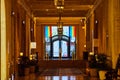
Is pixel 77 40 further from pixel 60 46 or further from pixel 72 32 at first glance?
pixel 60 46

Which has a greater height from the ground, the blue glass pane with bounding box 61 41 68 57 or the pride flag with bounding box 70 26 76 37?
the pride flag with bounding box 70 26 76 37

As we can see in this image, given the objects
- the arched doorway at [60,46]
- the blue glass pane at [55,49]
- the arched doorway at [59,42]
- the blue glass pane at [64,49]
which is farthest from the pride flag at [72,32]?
the blue glass pane at [55,49]

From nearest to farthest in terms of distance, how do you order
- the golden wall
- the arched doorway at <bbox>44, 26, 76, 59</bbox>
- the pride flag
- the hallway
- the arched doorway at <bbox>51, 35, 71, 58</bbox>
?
1. the hallway
2. the golden wall
3. the pride flag
4. the arched doorway at <bbox>44, 26, 76, 59</bbox>
5. the arched doorway at <bbox>51, 35, 71, 58</bbox>

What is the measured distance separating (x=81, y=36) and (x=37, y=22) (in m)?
4.61

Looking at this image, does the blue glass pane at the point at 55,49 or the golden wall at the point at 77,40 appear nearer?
the golden wall at the point at 77,40

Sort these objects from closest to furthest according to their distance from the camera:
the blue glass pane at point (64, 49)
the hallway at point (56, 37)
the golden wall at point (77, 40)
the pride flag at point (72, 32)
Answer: the hallway at point (56, 37) → the golden wall at point (77, 40) → the pride flag at point (72, 32) → the blue glass pane at point (64, 49)

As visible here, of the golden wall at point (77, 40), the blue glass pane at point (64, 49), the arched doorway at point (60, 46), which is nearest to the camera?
the golden wall at point (77, 40)

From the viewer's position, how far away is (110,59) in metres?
15.2

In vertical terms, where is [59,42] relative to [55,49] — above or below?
above

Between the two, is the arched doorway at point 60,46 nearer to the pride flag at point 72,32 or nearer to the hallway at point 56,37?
the hallway at point 56,37

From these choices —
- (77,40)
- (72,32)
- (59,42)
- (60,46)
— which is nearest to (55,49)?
(60,46)

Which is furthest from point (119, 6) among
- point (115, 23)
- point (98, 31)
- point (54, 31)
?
point (54, 31)

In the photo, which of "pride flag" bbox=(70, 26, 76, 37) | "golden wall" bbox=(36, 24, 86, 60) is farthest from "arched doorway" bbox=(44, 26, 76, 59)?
"golden wall" bbox=(36, 24, 86, 60)

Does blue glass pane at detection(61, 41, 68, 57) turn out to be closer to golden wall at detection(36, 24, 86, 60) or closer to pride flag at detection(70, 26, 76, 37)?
pride flag at detection(70, 26, 76, 37)
